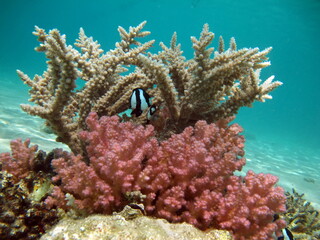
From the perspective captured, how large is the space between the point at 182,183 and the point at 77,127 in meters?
1.68

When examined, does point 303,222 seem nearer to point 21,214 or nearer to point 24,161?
point 21,214

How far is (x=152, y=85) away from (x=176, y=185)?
5.24 ft

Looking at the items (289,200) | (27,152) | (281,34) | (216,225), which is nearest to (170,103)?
(216,225)

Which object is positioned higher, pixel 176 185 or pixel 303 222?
pixel 176 185

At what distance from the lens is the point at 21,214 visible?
2.07 metres

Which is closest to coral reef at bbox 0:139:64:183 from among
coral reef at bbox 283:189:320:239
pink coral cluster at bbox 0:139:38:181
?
pink coral cluster at bbox 0:139:38:181

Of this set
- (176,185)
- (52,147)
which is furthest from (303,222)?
(52,147)

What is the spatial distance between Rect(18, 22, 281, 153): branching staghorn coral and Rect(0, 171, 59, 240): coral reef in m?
0.81

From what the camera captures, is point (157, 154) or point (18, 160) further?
point (18, 160)

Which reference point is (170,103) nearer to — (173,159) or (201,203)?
(173,159)

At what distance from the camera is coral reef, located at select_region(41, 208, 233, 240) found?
1598mm

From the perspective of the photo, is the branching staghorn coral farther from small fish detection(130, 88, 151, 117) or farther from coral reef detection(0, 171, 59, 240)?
coral reef detection(0, 171, 59, 240)

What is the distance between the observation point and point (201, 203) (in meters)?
1.93

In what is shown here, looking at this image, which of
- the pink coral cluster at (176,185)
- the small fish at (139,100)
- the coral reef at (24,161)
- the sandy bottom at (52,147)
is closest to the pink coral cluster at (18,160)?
the coral reef at (24,161)
